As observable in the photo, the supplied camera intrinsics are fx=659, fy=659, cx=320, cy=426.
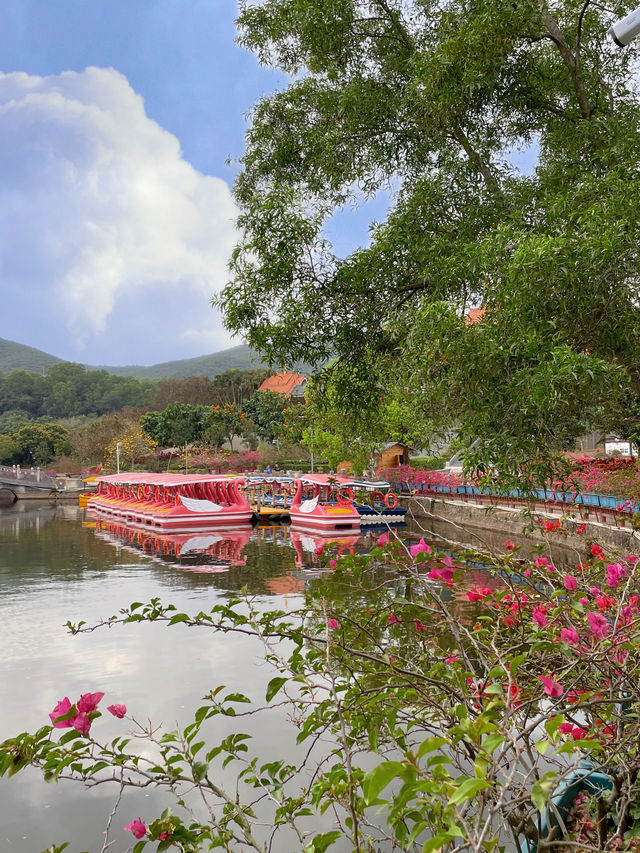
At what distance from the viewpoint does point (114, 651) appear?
8.80m

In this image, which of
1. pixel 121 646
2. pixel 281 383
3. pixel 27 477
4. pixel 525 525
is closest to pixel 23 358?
pixel 281 383

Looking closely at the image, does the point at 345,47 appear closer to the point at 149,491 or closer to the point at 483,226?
the point at 483,226

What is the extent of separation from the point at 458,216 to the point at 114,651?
6.92 meters

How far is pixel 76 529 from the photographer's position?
27125 millimetres

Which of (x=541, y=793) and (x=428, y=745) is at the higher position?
(x=428, y=745)

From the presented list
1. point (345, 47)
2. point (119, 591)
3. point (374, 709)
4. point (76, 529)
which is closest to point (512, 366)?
point (374, 709)

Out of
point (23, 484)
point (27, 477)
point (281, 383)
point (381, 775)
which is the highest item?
point (281, 383)

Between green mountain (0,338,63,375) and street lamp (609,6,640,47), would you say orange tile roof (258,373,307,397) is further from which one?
green mountain (0,338,63,375)

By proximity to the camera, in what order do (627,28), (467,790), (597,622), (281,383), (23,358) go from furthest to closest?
(23,358), (281,383), (627,28), (597,622), (467,790)

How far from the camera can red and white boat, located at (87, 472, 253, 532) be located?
25.8 m

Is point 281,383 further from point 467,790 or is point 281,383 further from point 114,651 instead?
point 467,790

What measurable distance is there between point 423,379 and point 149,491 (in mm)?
26932

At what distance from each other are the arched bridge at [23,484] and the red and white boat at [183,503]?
1999 centimetres

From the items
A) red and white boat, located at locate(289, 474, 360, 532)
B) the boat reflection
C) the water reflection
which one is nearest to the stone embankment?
the water reflection
